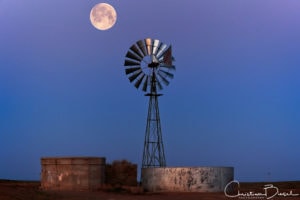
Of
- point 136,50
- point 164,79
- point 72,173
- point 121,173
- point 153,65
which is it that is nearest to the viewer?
point 72,173

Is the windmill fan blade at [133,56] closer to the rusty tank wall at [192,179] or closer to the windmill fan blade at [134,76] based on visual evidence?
the windmill fan blade at [134,76]

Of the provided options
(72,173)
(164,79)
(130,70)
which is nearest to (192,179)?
(72,173)

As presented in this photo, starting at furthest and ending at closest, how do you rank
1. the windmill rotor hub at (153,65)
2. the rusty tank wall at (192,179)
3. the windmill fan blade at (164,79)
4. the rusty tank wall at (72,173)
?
the windmill fan blade at (164,79)
the windmill rotor hub at (153,65)
the rusty tank wall at (72,173)
the rusty tank wall at (192,179)

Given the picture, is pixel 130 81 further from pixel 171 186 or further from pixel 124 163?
pixel 171 186

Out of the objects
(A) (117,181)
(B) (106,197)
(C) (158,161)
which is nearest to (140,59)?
(C) (158,161)

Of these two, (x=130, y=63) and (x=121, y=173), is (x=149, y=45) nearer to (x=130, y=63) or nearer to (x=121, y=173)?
(x=130, y=63)

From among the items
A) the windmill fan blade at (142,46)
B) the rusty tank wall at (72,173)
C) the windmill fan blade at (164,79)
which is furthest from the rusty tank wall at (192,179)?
the windmill fan blade at (142,46)

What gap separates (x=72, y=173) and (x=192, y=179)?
242 inches

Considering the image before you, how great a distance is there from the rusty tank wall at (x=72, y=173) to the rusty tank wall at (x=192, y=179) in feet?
10.8

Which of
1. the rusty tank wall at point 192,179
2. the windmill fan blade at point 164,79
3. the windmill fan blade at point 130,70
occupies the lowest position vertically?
the rusty tank wall at point 192,179

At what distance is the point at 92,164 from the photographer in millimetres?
27031

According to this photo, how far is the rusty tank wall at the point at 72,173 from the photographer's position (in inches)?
1048

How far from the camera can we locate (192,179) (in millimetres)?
25641

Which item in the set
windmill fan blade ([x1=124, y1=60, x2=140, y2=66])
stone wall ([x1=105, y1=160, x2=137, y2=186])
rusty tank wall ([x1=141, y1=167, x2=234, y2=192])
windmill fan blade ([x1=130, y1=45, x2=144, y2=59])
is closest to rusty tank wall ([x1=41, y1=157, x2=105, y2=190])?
stone wall ([x1=105, y1=160, x2=137, y2=186])
